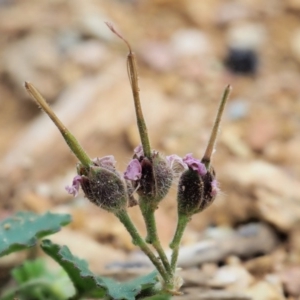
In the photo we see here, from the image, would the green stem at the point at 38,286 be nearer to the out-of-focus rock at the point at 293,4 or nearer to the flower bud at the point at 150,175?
the flower bud at the point at 150,175

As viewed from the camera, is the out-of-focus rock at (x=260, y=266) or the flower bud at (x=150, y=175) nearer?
the flower bud at (x=150, y=175)

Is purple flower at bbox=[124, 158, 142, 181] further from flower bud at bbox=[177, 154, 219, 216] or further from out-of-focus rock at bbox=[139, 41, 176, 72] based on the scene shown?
out-of-focus rock at bbox=[139, 41, 176, 72]

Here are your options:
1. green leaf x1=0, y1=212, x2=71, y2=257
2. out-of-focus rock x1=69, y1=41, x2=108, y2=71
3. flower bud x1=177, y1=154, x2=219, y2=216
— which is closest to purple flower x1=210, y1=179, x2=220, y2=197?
flower bud x1=177, y1=154, x2=219, y2=216

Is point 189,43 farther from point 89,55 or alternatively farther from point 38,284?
point 38,284

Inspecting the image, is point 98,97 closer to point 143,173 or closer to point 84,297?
point 84,297

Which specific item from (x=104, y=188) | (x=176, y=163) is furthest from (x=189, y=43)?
(x=104, y=188)

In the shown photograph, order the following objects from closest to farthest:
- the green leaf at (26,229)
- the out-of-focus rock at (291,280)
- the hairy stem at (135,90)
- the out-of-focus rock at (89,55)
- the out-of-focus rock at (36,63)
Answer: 1. the hairy stem at (135,90)
2. the green leaf at (26,229)
3. the out-of-focus rock at (291,280)
4. the out-of-focus rock at (36,63)
5. the out-of-focus rock at (89,55)

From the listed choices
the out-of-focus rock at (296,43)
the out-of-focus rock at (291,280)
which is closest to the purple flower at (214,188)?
the out-of-focus rock at (291,280)

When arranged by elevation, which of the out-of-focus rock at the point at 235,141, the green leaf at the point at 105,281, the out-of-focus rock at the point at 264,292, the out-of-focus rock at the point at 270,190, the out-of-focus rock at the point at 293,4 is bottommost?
the green leaf at the point at 105,281

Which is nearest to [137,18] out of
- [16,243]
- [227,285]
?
[227,285]
